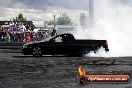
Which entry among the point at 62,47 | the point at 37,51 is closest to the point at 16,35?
the point at 37,51

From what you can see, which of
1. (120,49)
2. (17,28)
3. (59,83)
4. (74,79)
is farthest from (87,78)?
(17,28)

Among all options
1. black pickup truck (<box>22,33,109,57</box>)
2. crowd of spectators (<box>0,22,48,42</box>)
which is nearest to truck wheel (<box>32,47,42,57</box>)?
black pickup truck (<box>22,33,109,57</box>)

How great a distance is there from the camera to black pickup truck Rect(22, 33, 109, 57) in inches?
871

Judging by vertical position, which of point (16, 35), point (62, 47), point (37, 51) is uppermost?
point (16, 35)

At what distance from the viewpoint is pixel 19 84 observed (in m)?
11.1

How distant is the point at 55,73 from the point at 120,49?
12.6 m

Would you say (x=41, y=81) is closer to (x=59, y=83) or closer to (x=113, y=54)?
(x=59, y=83)

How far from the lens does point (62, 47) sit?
72.6ft

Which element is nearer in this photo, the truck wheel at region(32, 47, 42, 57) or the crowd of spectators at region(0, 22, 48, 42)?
the truck wheel at region(32, 47, 42, 57)

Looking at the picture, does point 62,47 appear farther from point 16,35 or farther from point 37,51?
point 16,35

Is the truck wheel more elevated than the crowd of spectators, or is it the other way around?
the crowd of spectators

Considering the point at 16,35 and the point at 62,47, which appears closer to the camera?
the point at 62,47

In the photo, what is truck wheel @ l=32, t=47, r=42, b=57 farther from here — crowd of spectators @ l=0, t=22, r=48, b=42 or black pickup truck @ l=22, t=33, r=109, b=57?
crowd of spectators @ l=0, t=22, r=48, b=42

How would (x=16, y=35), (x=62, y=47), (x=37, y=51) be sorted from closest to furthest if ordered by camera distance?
(x=62, y=47) → (x=37, y=51) → (x=16, y=35)
